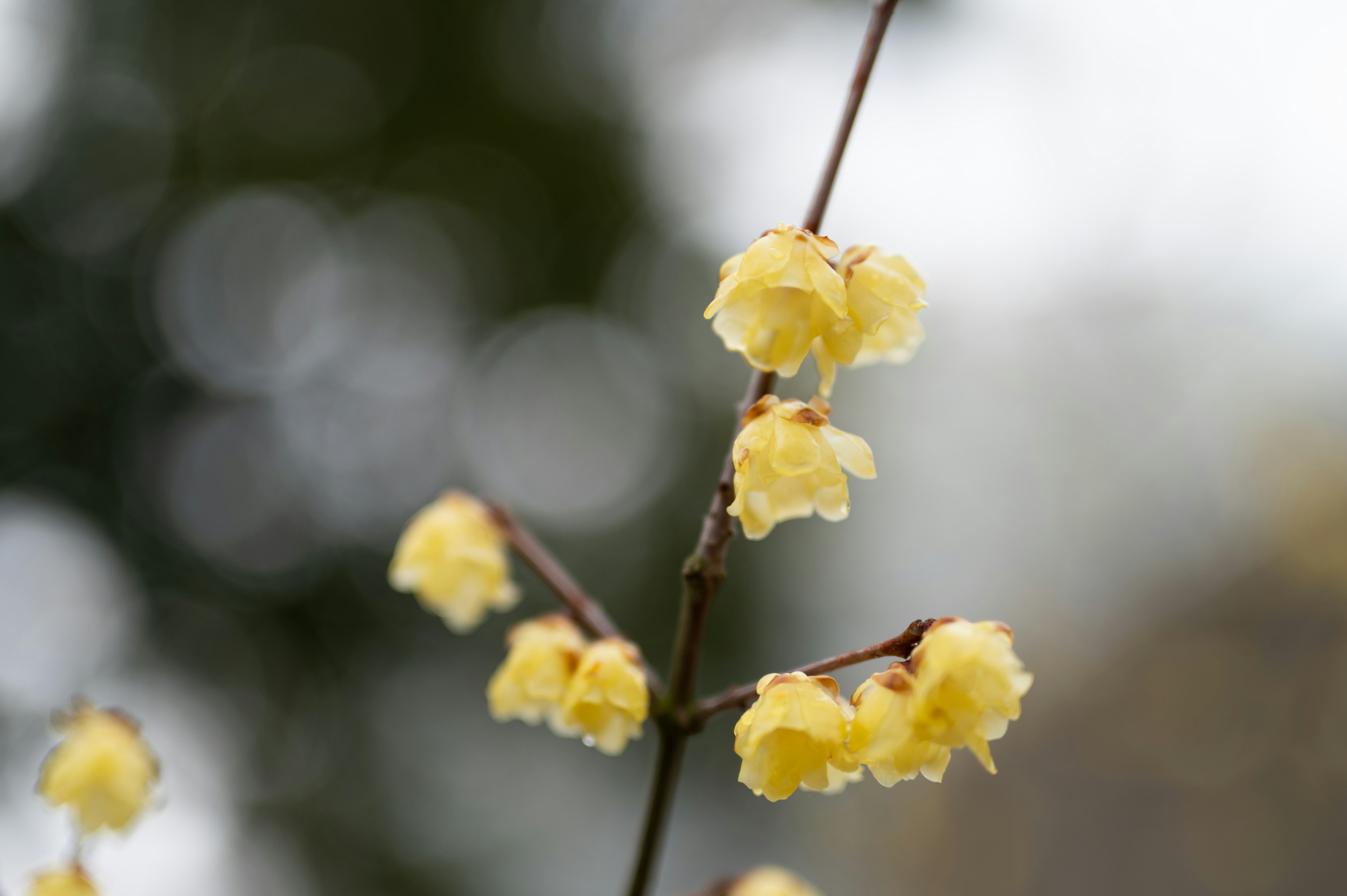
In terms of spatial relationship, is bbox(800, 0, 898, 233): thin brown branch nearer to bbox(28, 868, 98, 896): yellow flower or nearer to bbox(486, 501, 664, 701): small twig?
bbox(486, 501, 664, 701): small twig

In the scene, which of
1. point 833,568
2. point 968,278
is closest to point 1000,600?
point 833,568

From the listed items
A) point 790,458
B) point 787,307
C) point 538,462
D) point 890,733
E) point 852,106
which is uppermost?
point 852,106

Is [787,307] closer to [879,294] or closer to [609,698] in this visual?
[879,294]

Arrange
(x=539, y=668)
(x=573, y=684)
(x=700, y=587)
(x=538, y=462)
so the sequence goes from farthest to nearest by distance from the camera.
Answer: (x=538, y=462), (x=539, y=668), (x=573, y=684), (x=700, y=587)

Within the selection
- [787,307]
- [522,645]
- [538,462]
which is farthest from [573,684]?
[538,462]

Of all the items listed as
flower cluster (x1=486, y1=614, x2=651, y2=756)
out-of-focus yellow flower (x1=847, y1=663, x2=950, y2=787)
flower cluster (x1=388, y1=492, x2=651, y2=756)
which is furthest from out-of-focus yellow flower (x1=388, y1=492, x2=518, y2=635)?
out-of-focus yellow flower (x1=847, y1=663, x2=950, y2=787)

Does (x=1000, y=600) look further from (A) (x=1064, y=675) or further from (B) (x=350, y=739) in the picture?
(B) (x=350, y=739)
